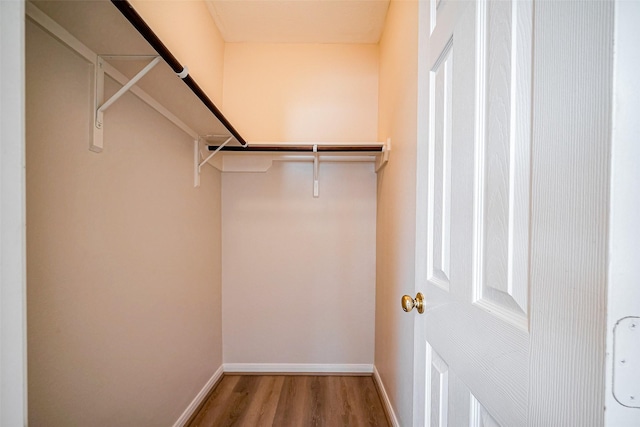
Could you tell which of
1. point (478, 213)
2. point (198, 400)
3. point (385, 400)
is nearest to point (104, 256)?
point (478, 213)

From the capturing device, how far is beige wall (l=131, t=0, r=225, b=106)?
1446mm

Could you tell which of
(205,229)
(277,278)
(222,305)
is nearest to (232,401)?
(222,305)

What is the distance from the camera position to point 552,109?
362 mm

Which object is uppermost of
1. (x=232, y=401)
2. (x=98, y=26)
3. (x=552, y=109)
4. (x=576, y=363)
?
(x=98, y=26)

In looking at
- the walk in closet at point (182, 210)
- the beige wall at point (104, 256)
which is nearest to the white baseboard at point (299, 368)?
the walk in closet at point (182, 210)

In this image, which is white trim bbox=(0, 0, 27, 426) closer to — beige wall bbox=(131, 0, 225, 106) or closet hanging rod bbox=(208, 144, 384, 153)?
beige wall bbox=(131, 0, 225, 106)

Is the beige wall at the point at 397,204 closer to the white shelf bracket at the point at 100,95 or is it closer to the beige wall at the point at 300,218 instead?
the beige wall at the point at 300,218

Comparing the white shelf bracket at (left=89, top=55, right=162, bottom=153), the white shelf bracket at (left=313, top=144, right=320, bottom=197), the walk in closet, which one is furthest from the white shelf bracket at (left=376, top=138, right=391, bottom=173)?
the white shelf bracket at (left=89, top=55, right=162, bottom=153)

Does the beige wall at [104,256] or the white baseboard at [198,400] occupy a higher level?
the beige wall at [104,256]

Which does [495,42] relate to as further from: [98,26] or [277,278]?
[277,278]

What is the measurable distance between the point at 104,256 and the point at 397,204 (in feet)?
4.56

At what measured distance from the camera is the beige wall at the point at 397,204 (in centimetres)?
146

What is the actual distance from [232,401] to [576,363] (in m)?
2.26

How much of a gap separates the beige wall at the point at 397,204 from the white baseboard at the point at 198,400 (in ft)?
4.01
